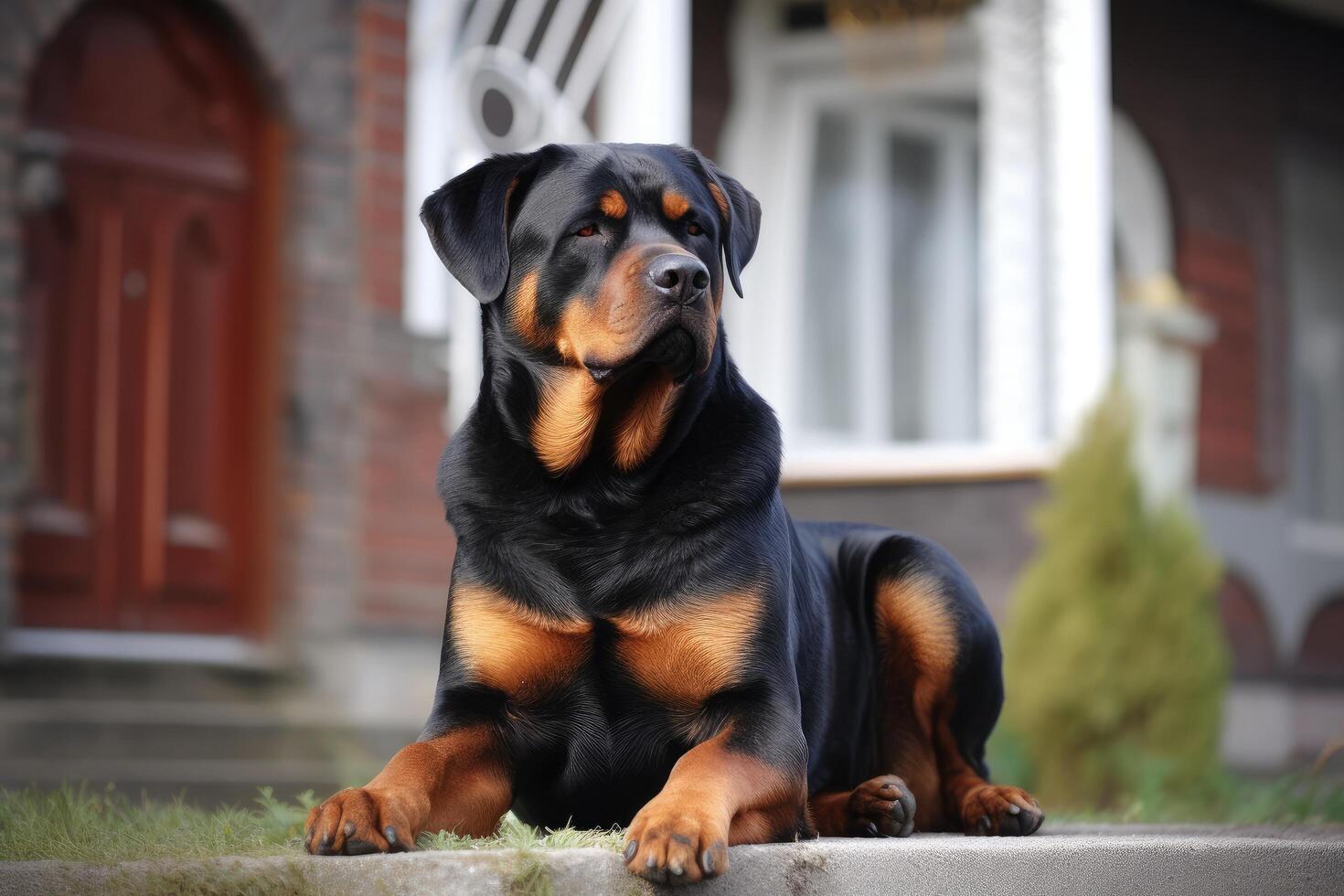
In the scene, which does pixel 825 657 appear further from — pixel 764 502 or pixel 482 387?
pixel 482 387

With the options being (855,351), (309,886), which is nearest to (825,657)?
(309,886)

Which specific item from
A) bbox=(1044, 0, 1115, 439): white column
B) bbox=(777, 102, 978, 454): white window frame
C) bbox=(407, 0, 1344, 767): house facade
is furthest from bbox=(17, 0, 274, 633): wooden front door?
bbox=(1044, 0, 1115, 439): white column

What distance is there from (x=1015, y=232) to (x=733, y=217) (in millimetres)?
6466

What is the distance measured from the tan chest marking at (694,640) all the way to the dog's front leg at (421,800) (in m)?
0.34

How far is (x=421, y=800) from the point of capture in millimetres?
2770

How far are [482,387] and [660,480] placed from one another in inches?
16.8

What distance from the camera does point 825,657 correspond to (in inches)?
138

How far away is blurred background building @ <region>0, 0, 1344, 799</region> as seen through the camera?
7281mm

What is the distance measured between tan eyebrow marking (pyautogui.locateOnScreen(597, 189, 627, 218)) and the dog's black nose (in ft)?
0.67

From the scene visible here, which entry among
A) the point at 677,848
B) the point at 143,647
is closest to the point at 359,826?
the point at 677,848

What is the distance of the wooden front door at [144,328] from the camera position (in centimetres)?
722

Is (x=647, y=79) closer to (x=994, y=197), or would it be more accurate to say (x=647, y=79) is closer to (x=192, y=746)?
(x=994, y=197)

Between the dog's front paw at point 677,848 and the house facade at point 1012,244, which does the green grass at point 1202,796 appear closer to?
the house facade at point 1012,244

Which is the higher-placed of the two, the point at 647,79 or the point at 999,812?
the point at 647,79
